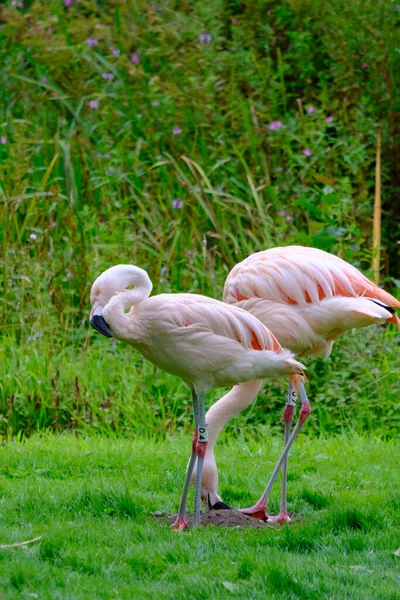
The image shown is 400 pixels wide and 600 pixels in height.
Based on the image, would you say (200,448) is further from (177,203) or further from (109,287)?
(177,203)

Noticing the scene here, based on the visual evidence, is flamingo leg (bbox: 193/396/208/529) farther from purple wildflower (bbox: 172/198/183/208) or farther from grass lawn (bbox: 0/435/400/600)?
purple wildflower (bbox: 172/198/183/208)

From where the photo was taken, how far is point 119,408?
7.03m

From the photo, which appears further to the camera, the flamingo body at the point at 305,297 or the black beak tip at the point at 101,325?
the flamingo body at the point at 305,297

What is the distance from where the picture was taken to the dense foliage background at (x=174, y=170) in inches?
284

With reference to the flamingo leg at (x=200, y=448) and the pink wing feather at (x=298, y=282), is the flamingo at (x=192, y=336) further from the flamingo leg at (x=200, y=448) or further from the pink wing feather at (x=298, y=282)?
the pink wing feather at (x=298, y=282)

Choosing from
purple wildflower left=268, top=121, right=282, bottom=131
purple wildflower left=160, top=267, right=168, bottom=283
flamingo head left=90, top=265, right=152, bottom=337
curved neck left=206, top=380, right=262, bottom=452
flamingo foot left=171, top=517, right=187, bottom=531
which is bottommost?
purple wildflower left=160, top=267, right=168, bottom=283

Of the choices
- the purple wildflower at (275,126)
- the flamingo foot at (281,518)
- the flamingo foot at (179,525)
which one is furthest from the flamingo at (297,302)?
the purple wildflower at (275,126)

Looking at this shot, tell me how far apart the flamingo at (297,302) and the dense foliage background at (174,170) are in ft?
5.12

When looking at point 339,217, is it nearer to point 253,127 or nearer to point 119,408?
point 253,127

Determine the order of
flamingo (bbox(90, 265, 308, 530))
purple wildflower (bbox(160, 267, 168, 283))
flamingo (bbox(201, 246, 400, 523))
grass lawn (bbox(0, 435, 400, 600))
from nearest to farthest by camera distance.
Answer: grass lawn (bbox(0, 435, 400, 600))
flamingo (bbox(90, 265, 308, 530))
flamingo (bbox(201, 246, 400, 523))
purple wildflower (bbox(160, 267, 168, 283))

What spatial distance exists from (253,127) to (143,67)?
1489mm

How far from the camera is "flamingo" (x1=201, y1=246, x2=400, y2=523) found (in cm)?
527

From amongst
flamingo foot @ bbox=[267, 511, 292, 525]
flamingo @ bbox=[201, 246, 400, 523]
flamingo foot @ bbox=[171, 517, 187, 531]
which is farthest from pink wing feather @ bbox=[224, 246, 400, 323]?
flamingo foot @ bbox=[171, 517, 187, 531]

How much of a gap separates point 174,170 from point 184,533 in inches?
207
